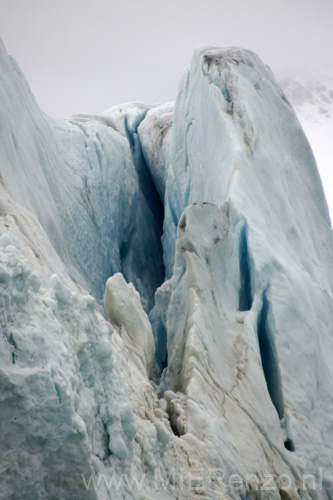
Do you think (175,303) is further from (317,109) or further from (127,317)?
(317,109)

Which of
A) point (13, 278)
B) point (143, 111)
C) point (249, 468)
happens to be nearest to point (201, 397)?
point (249, 468)

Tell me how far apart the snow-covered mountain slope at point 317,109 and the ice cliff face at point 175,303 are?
2311cm

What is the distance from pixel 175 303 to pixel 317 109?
151ft

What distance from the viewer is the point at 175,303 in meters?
4.53

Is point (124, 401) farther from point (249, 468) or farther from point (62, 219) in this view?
point (62, 219)

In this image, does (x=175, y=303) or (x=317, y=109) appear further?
(x=317, y=109)

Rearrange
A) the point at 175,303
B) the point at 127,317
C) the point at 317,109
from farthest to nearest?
1. the point at 317,109
2. the point at 175,303
3. the point at 127,317

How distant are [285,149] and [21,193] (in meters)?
3.89

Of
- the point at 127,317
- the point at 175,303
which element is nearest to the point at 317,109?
the point at 175,303

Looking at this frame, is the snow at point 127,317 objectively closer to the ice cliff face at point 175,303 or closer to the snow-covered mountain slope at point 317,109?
the ice cliff face at point 175,303

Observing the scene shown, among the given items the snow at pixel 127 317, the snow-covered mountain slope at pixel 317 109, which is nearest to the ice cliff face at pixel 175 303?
the snow at pixel 127 317

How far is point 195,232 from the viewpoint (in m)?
4.54

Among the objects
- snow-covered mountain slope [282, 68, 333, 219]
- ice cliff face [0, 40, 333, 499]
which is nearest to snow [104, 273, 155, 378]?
ice cliff face [0, 40, 333, 499]

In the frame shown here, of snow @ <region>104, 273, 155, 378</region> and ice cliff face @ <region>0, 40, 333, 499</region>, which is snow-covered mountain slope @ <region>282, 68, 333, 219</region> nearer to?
ice cliff face @ <region>0, 40, 333, 499</region>
